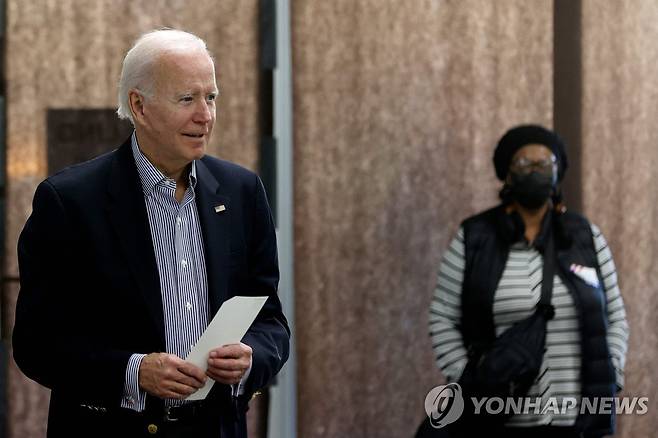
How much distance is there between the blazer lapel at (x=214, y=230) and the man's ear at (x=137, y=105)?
0.63ft

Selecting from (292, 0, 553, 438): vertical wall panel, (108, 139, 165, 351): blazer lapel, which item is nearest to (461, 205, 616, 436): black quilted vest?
(292, 0, 553, 438): vertical wall panel

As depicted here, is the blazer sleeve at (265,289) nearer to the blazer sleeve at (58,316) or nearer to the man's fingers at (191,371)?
the man's fingers at (191,371)

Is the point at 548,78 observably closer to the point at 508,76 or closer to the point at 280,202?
the point at 508,76

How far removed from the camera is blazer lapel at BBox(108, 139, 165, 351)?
2482 millimetres

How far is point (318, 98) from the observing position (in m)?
4.98

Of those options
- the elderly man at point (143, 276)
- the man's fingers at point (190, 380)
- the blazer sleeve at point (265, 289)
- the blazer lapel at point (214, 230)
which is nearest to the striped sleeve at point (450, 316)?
the blazer sleeve at point (265, 289)

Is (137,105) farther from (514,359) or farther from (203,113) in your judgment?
(514,359)

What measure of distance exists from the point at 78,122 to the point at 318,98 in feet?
3.47

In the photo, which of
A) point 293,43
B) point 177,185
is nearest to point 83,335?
point 177,185

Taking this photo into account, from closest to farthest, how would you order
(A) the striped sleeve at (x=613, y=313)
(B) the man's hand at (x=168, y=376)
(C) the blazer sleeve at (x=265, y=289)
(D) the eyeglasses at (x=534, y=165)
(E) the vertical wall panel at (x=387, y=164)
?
(B) the man's hand at (x=168, y=376) → (C) the blazer sleeve at (x=265, y=289) → (A) the striped sleeve at (x=613, y=313) → (D) the eyeglasses at (x=534, y=165) → (E) the vertical wall panel at (x=387, y=164)

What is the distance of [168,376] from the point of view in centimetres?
242

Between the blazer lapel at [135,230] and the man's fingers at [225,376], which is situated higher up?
the blazer lapel at [135,230]

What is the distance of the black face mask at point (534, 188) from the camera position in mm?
4297

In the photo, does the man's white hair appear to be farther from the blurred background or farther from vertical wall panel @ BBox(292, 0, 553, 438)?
vertical wall panel @ BBox(292, 0, 553, 438)
